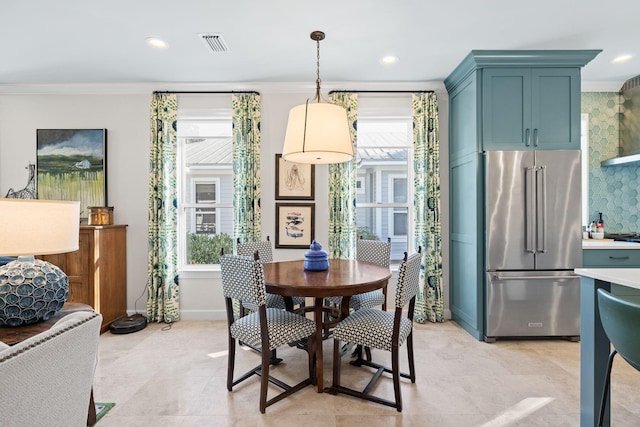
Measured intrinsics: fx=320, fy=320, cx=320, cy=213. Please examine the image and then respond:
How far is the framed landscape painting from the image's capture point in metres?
3.75

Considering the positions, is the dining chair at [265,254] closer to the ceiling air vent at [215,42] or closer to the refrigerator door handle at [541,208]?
the ceiling air vent at [215,42]

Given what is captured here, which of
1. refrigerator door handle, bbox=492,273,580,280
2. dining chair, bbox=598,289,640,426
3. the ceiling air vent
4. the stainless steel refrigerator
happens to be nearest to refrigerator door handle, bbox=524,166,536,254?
the stainless steel refrigerator

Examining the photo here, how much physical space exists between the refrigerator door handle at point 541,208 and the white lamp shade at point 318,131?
1949mm

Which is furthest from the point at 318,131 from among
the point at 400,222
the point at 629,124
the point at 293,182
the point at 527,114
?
the point at 629,124

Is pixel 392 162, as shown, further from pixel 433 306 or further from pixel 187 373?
pixel 187 373

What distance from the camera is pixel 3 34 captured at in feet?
8.89

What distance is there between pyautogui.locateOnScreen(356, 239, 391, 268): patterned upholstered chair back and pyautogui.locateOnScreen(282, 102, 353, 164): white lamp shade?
1.16 m

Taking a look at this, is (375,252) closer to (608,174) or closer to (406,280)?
(406,280)

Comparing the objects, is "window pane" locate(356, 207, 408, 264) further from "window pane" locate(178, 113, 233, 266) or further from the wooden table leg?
the wooden table leg

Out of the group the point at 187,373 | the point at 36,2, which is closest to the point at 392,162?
the point at 187,373

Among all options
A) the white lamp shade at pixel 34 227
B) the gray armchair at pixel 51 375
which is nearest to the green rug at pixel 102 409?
the white lamp shade at pixel 34 227

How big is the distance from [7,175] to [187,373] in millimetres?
3412

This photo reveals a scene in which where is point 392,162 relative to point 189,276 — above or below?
above

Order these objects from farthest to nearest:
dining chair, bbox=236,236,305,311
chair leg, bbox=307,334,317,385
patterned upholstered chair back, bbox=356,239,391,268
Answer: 1. patterned upholstered chair back, bbox=356,239,391,268
2. dining chair, bbox=236,236,305,311
3. chair leg, bbox=307,334,317,385
